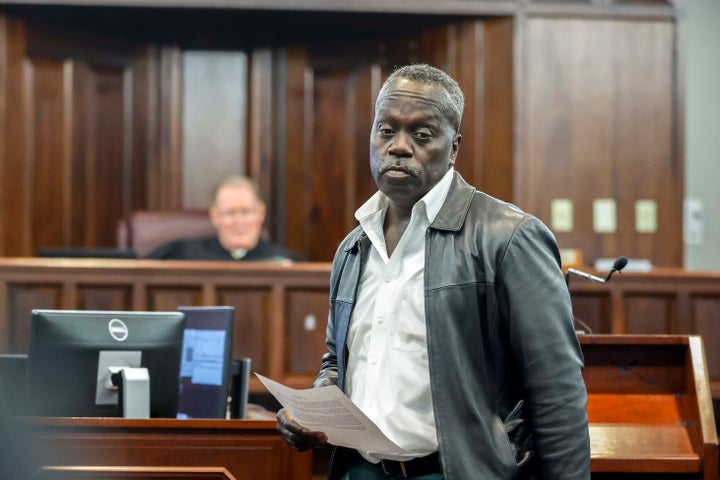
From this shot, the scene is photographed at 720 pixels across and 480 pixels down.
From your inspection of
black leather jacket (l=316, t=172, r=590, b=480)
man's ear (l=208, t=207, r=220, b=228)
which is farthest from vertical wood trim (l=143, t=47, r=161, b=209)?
black leather jacket (l=316, t=172, r=590, b=480)

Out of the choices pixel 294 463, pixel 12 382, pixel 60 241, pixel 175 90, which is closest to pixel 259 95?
pixel 175 90

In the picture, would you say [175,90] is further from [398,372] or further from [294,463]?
[398,372]

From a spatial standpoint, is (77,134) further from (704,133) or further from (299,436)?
(299,436)

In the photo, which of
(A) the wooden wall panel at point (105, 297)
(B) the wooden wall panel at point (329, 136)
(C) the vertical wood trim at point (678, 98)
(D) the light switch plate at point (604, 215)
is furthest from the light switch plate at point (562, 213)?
(A) the wooden wall panel at point (105, 297)

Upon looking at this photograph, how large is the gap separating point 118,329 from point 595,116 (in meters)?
3.90

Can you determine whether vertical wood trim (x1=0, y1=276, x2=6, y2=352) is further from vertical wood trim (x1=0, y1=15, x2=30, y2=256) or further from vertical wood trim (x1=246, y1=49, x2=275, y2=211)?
vertical wood trim (x1=246, y1=49, x2=275, y2=211)

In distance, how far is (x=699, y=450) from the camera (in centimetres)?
265

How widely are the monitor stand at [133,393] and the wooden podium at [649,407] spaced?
112 centimetres

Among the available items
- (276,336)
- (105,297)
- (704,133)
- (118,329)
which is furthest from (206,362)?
(704,133)

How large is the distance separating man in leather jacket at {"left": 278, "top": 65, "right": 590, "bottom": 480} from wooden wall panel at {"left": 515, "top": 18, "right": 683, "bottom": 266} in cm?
416

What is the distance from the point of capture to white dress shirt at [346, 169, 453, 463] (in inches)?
76.5

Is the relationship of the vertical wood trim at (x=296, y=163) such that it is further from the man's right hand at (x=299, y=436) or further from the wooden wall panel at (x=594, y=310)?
the man's right hand at (x=299, y=436)

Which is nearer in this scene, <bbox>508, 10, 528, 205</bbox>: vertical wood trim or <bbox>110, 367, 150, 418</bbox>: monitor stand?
<bbox>110, 367, 150, 418</bbox>: monitor stand

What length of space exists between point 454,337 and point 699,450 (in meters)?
1.03
